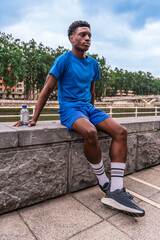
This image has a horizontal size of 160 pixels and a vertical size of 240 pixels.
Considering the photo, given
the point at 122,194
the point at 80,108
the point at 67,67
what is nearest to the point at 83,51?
the point at 67,67

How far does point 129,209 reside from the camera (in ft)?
5.68

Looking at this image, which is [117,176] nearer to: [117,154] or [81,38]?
[117,154]

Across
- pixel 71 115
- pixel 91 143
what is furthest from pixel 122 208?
pixel 71 115

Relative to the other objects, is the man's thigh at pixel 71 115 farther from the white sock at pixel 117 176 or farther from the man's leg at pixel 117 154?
the white sock at pixel 117 176

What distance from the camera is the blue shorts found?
2.14 metres

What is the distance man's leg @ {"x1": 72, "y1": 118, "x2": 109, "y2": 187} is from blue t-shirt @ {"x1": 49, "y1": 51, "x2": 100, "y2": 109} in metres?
0.35

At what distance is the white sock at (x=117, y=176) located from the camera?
189cm

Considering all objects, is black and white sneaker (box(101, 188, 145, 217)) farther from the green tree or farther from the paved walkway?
the green tree

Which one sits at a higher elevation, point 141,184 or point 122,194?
point 122,194

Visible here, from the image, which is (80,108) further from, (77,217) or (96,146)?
(77,217)

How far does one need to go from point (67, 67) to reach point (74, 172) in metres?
1.21

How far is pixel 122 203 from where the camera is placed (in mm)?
1768

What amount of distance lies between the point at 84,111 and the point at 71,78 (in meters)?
0.41

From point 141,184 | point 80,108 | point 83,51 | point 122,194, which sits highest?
point 83,51
